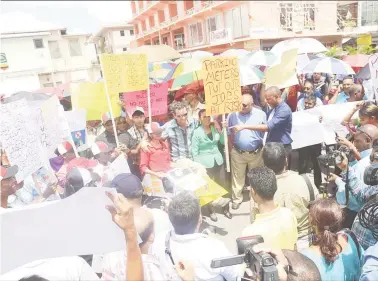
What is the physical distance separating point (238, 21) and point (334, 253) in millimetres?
20664

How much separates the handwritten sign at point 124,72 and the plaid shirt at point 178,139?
630mm

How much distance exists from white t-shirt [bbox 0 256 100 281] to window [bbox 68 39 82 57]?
93.1ft

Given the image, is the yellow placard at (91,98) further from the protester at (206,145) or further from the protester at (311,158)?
the protester at (311,158)

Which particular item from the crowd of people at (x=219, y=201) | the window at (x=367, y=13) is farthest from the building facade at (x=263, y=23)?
the crowd of people at (x=219, y=201)

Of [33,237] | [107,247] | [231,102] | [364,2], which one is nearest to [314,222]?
[107,247]

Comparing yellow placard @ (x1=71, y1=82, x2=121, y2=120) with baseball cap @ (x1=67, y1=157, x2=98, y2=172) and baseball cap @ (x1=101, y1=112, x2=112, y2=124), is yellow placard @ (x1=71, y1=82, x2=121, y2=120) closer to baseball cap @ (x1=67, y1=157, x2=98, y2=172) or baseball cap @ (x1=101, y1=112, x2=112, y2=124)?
baseball cap @ (x1=101, y1=112, x2=112, y2=124)

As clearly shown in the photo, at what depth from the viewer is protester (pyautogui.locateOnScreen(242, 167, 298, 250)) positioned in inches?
75.7

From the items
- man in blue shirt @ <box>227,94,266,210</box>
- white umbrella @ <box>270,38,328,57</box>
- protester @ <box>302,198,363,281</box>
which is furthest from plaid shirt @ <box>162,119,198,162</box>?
white umbrella @ <box>270,38,328,57</box>

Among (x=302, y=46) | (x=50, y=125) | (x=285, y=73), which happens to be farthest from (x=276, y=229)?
(x=302, y=46)

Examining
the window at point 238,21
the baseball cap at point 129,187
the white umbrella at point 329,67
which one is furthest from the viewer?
the window at point 238,21

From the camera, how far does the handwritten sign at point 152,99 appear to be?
14.3ft

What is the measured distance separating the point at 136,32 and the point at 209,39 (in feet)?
71.7

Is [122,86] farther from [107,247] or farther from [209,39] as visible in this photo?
[209,39]

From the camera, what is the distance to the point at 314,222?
177 centimetres
